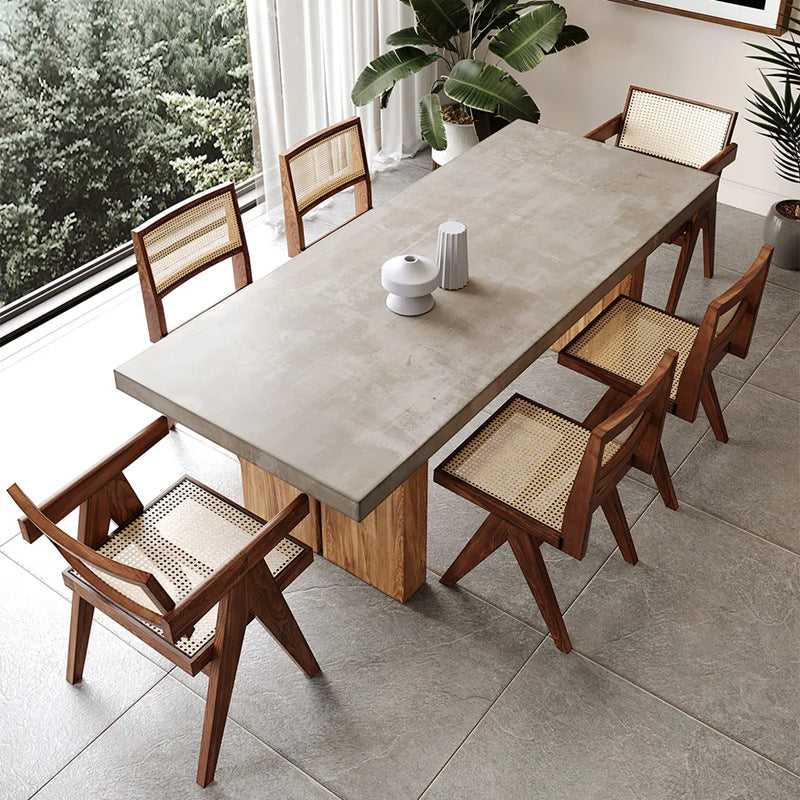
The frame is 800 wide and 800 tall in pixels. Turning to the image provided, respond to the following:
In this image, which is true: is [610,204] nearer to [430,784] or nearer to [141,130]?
[430,784]

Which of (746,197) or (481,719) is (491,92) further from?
(481,719)

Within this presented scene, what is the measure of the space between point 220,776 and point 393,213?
1.72 meters

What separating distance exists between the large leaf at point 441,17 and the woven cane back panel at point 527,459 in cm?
233

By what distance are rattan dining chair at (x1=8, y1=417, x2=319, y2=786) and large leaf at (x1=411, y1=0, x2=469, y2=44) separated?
2696 mm

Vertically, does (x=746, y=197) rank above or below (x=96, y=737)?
above

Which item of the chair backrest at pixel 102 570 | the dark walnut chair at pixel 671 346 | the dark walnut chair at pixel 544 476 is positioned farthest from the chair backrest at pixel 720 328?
the chair backrest at pixel 102 570

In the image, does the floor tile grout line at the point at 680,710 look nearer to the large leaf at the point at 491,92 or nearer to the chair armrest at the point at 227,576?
the chair armrest at the point at 227,576

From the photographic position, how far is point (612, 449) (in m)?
2.49

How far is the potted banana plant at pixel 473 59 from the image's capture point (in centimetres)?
412

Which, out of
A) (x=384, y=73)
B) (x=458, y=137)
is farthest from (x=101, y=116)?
(x=458, y=137)

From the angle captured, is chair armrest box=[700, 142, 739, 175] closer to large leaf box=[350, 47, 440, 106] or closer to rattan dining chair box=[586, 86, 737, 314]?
rattan dining chair box=[586, 86, 737, 314]

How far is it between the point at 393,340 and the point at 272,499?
641 mm

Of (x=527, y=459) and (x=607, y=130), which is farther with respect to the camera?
(x=607, y=130)

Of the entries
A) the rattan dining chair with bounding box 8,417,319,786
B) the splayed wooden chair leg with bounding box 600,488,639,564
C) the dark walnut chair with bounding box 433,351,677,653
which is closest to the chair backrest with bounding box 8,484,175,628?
the rattan dining chair with bounding box 8,417,319,786
